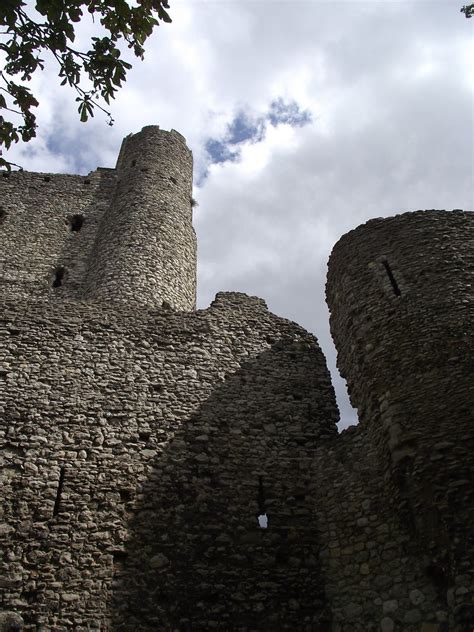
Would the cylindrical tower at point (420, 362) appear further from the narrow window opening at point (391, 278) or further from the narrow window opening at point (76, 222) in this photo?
the narrow window opening at point (76, 222)

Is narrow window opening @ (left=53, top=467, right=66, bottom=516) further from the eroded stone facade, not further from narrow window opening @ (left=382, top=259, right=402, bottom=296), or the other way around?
narrow window opening @ (left=382, top=259, right=402, bottom=296)

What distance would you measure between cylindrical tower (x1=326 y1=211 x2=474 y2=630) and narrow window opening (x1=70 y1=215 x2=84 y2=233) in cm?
961

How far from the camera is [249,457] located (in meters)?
8.32

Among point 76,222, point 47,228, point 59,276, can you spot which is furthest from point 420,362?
point 76,222

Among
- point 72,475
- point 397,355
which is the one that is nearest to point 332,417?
point 397,355

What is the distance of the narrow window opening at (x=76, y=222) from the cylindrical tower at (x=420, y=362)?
9613 millimetres

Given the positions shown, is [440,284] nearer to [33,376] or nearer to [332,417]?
[332,417]

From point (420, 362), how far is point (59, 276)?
10600mm

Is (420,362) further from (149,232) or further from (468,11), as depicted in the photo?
(149,232)

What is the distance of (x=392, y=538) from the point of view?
22.1 ft

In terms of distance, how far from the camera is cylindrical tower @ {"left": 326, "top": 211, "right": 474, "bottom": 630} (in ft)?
20.2

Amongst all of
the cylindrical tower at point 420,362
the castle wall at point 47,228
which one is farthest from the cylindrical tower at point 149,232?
the cylindrical tower at point 420,362

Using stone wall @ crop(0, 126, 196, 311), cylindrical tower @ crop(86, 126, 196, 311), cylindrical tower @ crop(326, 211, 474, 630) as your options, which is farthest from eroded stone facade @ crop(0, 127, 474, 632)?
stone wall @ crop(0, 126, 196, 311)

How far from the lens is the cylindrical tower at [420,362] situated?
6168 mm
